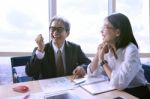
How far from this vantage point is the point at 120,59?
1718mm

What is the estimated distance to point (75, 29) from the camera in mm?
3029

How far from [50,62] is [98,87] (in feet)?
2.34

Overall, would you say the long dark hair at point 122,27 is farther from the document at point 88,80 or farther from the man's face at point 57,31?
the man's face at point 57,31

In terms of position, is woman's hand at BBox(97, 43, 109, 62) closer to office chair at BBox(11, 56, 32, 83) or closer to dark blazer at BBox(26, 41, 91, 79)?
dark blazer at BBox(26, 41, 91, 79)

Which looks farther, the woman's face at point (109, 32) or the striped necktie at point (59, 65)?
the striped necktie at point (59, 65)

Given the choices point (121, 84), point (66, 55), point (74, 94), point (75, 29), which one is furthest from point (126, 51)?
point (75, 29)

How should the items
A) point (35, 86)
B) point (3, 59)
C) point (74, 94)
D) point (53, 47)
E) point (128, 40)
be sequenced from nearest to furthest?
1. point (74, 94)
2. point (35, 86)
3. point (128, 40)
4. point (53, 47)
5. point (3, 59)

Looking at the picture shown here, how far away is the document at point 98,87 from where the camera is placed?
146 centimetres

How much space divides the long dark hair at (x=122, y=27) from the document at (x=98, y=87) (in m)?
0.36

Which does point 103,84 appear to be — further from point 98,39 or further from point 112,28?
point 98,39

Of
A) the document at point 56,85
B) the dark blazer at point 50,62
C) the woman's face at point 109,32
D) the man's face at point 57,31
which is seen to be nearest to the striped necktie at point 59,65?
the dark blazer at point 50,62

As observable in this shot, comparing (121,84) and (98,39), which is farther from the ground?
(98,39)

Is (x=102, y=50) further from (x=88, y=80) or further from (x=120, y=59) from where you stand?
(x=88, y=80)

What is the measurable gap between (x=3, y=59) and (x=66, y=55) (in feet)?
3.55
